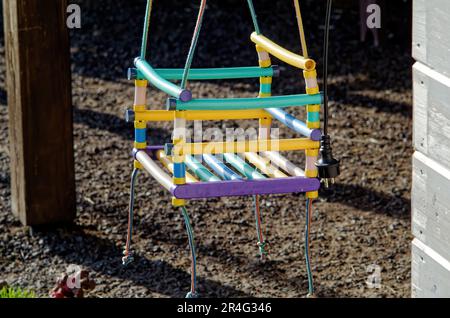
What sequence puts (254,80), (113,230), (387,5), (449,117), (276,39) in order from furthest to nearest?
(387,5) → (276,39) → (254,80) → (113,230) → (449,117)

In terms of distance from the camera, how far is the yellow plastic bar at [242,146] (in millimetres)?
2756

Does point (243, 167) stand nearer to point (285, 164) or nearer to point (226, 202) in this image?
point (285, 164)

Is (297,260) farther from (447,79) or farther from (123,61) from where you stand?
(123,61)

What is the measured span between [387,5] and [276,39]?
4.40 feet

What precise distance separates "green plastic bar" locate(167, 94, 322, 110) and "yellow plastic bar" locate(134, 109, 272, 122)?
2.3 inches

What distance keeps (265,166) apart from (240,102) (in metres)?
0.40

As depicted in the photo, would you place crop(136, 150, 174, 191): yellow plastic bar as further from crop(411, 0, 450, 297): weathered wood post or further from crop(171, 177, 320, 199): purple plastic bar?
crop(411, 0, 450, 297): weathered wood post

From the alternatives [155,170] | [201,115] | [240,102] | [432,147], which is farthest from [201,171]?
[432,147]

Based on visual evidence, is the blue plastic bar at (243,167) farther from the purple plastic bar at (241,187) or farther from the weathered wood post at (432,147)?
the weathered wood post at (432,147)

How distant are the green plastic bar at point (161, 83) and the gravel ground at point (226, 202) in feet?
6.79

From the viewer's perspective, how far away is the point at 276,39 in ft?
27.4

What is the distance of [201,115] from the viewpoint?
9.31 feet

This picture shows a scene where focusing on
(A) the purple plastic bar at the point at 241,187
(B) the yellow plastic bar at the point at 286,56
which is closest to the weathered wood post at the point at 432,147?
(B) the yellow plastic bar at the point at 286,56

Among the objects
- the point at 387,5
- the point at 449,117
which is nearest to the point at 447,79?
the point at 449,117
